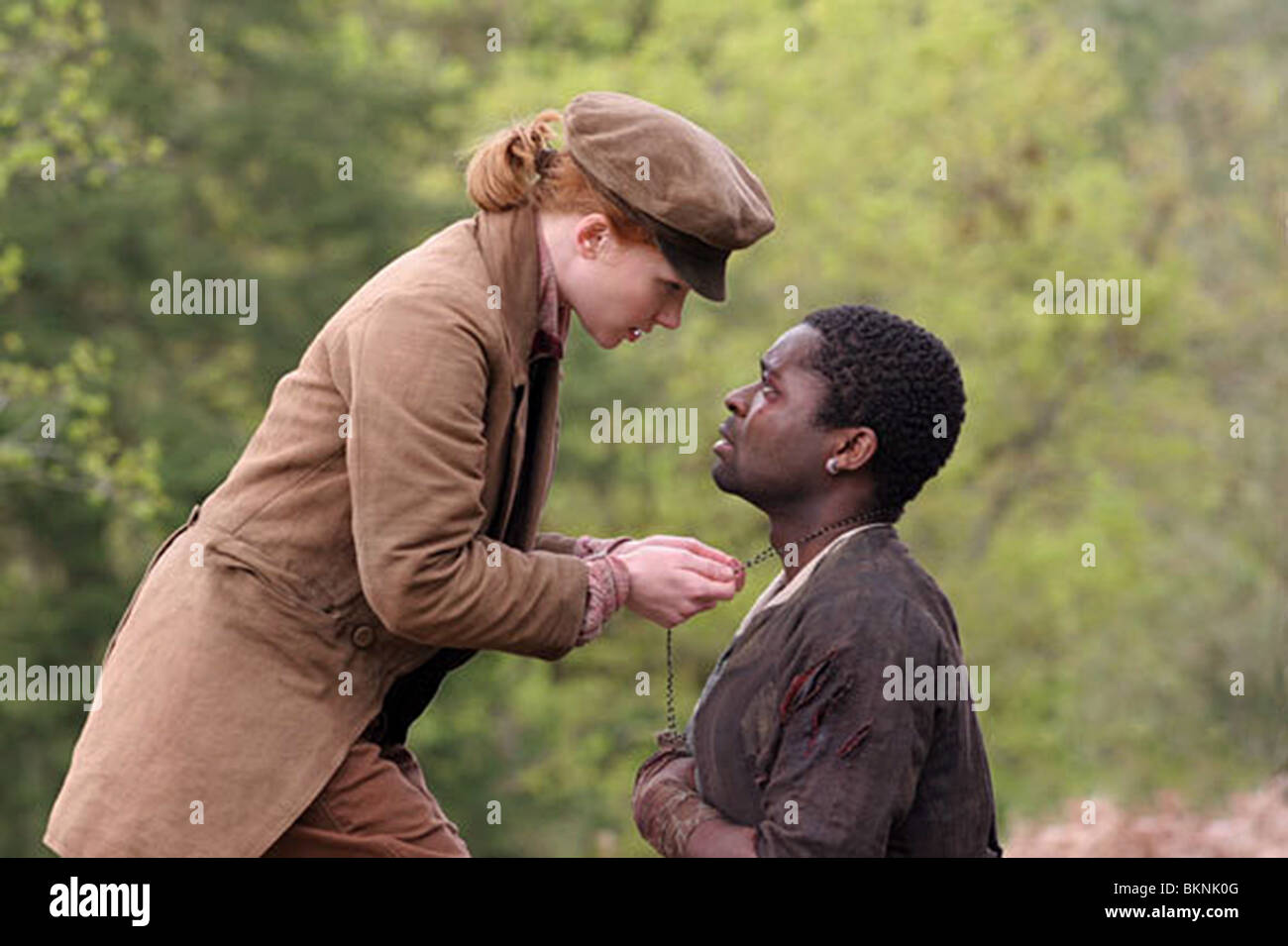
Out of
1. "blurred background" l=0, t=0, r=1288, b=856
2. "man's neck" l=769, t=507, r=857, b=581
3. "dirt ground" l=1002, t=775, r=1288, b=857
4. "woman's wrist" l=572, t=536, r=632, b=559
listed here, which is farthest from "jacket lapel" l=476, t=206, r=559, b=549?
"blurred background" l=0, t=0, r=1288, b=856

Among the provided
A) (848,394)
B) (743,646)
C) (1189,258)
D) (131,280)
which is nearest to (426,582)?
(743,646)

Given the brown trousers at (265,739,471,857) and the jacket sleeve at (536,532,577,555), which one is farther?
the jacket sleeve at (536,532,577,555)

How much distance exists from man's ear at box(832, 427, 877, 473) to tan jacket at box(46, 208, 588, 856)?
489 mm

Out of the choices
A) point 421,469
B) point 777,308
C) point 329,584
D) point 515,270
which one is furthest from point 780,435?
point 777,308

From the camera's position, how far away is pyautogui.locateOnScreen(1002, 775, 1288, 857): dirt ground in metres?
9.66

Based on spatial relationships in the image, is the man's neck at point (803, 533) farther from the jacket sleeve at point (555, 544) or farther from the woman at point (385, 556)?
the jacket sleeve at point (555, 544)

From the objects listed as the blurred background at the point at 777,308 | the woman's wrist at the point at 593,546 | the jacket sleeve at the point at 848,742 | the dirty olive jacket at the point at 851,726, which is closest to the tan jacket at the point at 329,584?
the woman's wrist at the point at 593,546

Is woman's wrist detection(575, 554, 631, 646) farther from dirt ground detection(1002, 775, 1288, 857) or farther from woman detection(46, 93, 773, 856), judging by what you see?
dirt ground detection(1002, 775, 1288, 857)

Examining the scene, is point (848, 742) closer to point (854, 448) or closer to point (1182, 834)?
point (854, 448)

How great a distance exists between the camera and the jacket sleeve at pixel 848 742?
124 inches

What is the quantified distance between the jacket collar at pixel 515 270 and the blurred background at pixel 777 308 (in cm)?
1106

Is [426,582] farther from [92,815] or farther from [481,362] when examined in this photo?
[92,815]

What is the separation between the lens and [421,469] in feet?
10.6
